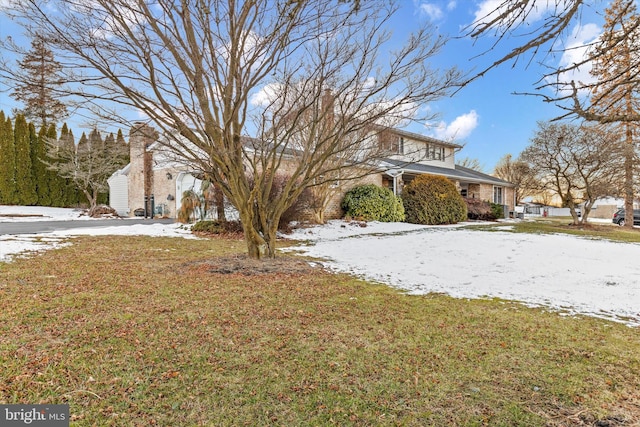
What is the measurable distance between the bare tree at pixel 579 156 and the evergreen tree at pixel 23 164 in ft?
103

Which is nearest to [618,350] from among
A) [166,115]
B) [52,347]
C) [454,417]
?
[454,417]

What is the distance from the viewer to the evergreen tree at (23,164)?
941 inches

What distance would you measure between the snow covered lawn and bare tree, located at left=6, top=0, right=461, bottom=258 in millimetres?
2583

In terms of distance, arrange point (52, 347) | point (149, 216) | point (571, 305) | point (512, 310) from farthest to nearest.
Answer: point (149, 216), point (571, 305), point (512, 310), point (52, 347)

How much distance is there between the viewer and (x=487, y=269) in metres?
6.84

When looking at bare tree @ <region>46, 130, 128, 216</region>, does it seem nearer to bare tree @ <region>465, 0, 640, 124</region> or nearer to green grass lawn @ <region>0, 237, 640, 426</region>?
green grass lawn @ <region>0, 237, 640, 426</region>

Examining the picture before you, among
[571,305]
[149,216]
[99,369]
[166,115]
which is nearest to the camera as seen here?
[99,369]

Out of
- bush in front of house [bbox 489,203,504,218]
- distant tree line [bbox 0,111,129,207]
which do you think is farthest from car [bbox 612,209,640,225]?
distant tree line [bbox 0,111,129,207]

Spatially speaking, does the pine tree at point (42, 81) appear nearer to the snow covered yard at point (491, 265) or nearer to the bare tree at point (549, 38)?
the snow covered yard at point (491, 265)

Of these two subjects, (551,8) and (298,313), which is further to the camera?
(298,313)

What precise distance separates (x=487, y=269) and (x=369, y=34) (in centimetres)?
490

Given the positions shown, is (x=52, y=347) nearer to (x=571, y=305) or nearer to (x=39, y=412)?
(x=39, y=412)

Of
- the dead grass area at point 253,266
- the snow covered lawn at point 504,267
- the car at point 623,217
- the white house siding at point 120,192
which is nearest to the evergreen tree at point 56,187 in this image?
the white house siding at point 120,192

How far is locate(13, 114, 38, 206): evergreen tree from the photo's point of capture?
941 inches
